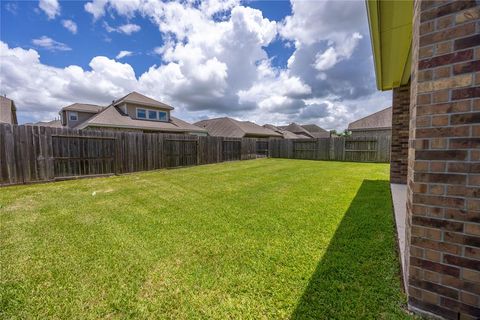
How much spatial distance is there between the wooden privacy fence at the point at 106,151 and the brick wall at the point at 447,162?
1000 cm

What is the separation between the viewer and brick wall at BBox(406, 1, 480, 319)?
1250 millimetres

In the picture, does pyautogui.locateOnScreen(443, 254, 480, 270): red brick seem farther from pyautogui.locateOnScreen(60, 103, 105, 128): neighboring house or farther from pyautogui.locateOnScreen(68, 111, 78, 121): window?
pyautogui.locateOnScreen(68, 111, 78, 121): window

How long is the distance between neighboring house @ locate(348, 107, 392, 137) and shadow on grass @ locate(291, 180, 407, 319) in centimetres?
2214

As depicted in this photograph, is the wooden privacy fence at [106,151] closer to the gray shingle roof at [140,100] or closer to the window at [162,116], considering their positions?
the window at [162,116]

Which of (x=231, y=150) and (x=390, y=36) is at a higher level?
(x=390, y=36)

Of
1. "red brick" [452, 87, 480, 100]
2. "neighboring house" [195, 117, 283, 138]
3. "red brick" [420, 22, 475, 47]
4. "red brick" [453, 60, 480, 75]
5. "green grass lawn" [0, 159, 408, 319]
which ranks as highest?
"neighboring house" [195, 117, 283, 138]

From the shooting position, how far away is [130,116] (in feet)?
57.7

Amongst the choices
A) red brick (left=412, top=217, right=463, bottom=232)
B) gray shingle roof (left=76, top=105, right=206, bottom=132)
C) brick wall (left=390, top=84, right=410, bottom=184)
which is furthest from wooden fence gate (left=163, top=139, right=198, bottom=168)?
red brick (left=412, top=217, right=463, bottom=232)

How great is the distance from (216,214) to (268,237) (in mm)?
1331

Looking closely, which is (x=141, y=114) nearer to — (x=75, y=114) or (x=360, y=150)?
(x=75, y=114)

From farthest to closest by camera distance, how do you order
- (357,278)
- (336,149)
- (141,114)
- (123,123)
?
1. (141,114)
2. (336,149)
3. (123,123)
4. (357,278)

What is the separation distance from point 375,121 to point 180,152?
21328mm

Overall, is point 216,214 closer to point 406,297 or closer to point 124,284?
point 124,284

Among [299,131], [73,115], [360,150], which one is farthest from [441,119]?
[299,131]
